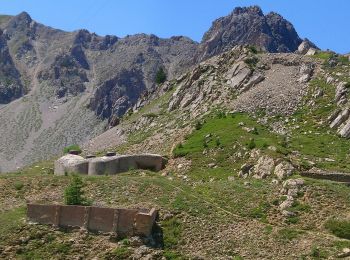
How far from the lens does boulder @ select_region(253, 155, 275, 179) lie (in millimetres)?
40594

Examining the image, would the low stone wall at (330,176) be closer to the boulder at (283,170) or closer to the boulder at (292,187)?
the boulder at (283,170)

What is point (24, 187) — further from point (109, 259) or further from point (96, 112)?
point (96, 112)

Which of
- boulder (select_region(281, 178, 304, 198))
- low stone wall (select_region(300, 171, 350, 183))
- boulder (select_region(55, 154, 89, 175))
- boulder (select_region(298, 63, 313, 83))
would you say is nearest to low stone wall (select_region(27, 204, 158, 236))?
boulder (select_region(281, 178, 304, 198))

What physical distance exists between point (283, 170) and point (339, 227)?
9376 millimetres

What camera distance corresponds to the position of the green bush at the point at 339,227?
29969mm

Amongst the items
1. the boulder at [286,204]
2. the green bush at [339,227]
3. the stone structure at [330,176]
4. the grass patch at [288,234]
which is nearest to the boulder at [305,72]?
the stone structure at [330,176]

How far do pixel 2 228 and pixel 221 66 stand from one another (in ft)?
155

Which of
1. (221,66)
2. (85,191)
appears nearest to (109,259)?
(85,191)

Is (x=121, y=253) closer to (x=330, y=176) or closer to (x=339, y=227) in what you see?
(x=339, y=227)

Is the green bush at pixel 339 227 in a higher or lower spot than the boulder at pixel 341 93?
lower

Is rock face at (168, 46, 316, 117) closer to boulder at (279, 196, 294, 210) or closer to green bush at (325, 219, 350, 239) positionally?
boulder at (279, 196, 294, 210)

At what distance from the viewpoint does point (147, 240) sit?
2934 centimetres

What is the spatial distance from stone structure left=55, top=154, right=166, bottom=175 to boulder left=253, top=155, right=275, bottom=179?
883 cm

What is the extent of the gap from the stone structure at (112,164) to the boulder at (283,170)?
11.0 meters
